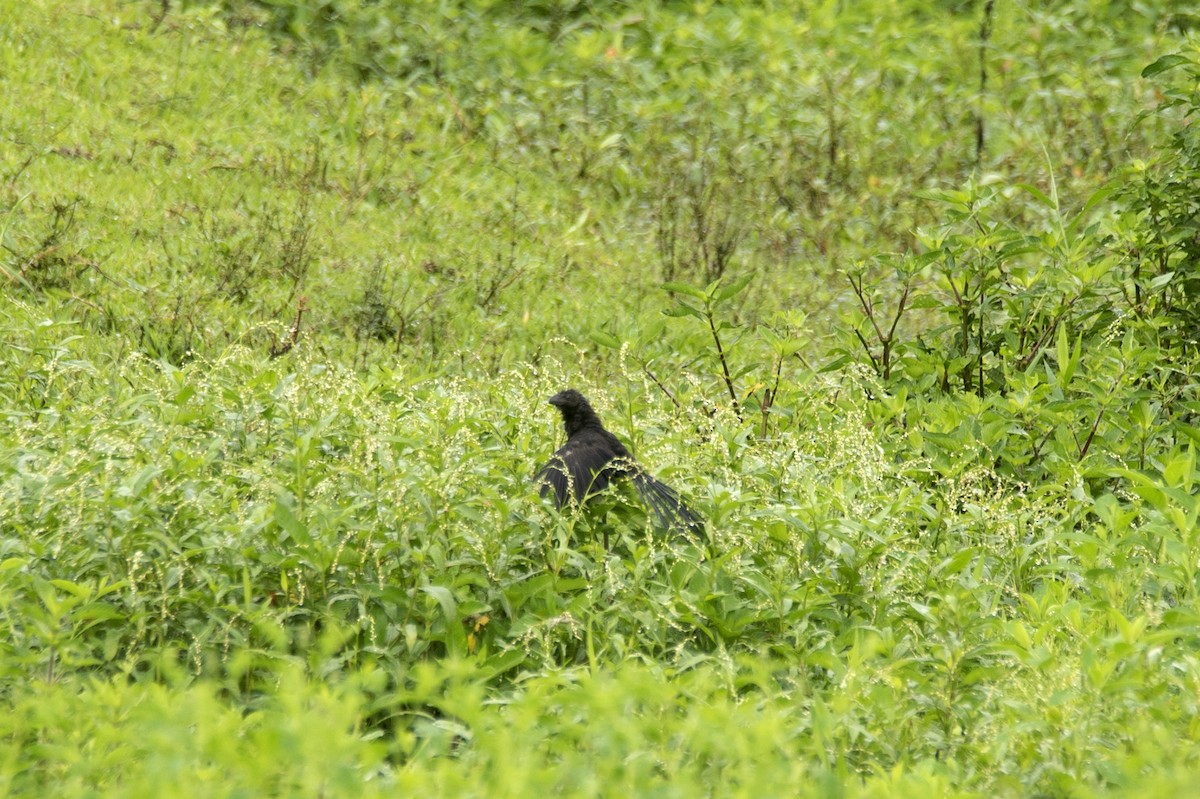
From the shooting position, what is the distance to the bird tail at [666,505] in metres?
3.86

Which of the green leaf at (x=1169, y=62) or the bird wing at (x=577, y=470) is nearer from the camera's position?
the bird wing at (x=577, y=470)

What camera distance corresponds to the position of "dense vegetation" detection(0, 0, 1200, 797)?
9.19 ft

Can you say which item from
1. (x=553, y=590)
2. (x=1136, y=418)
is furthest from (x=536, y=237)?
(x=553, y=590)

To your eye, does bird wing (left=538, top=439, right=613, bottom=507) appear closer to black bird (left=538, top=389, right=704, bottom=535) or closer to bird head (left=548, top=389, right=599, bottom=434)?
black bird (left=538, top=389, right=704, bottom=535)

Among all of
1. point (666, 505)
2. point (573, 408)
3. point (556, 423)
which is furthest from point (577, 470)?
point (556, 423)

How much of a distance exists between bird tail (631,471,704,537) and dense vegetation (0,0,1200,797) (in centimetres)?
8

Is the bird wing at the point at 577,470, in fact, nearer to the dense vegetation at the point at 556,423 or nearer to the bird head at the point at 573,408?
the dense vegetation at the point at 556,423

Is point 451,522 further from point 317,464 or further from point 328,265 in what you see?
point 328,265

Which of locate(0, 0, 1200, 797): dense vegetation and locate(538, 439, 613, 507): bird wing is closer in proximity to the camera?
locate(0, 0, 1200, 797): dense vegetation

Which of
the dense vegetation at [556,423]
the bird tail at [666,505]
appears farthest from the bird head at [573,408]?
the bird tail at [666,505]

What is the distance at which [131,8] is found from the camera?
9227 mm

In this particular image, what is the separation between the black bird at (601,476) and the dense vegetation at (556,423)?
0.09 m

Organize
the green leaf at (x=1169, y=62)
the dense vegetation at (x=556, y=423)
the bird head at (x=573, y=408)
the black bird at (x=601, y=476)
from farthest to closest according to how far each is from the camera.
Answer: the green leaf at (x=1169, y=62) → the bird head at (x=573, y=408) → the black bird at (x=601, y=476) → the dense vegetation at (x=556, y=423)

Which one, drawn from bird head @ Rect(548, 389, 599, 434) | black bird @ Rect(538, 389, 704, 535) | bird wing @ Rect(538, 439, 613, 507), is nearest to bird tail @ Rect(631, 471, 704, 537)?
black bird @ Rect(538, 389, 704, 535)
